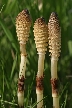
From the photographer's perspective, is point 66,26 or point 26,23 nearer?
point 26,23

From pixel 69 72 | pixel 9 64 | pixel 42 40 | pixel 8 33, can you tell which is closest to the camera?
pixel 42 40

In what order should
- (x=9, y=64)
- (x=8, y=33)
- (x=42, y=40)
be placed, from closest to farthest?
(x=42, y=40) → (x=8, y=33) → (x=9, y=64)

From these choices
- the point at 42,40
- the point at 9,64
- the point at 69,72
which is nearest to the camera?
the point at 42,40

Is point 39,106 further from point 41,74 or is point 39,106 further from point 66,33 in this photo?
point 66,33

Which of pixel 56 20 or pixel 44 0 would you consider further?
pixel 44 0

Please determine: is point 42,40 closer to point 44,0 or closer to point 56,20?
point 56,20

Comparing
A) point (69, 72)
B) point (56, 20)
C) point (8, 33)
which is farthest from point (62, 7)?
point (56, 20)

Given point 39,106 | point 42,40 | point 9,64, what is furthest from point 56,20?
point 9,64

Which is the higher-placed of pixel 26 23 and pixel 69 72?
pixel 26 23

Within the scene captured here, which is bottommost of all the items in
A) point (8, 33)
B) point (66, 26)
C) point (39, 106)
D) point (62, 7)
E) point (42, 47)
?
point (39, 106)
